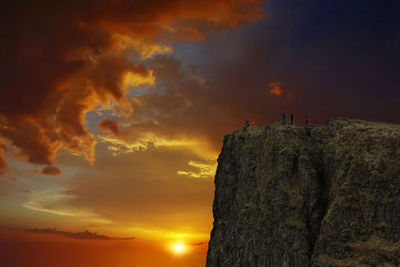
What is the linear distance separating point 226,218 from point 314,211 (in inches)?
1477

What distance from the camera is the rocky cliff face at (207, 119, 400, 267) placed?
176 feet

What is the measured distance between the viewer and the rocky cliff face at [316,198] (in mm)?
53781

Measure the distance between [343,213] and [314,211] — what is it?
8.66 meters

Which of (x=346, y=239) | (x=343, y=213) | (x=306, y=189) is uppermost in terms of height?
(x=306, y=189)

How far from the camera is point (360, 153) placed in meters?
58.1

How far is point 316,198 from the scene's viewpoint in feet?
217

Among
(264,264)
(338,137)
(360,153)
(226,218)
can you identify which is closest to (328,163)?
(338,137)

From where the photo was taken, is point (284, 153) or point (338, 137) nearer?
point (338, 137)

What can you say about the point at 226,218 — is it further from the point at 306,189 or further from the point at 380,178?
the point at 380,178

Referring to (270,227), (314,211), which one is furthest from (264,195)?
(314,211)

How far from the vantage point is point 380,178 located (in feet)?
179

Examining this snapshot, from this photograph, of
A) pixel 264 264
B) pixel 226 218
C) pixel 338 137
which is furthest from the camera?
pixel 226 218

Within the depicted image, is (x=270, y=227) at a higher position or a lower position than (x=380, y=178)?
lower

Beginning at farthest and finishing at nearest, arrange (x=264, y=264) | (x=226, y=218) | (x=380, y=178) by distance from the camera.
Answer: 1. (x=226, y=218)
2. (x=264, y=264)
3. (x=380, y=178)
